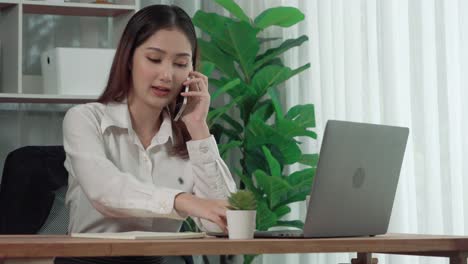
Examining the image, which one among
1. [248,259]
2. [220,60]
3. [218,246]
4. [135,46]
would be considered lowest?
[248,259]

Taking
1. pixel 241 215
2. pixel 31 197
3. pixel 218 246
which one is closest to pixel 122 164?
pixel 31 197

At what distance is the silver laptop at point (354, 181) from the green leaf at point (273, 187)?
1.59m

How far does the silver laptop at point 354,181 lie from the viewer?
1738 mm

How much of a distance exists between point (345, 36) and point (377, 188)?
5.90ft

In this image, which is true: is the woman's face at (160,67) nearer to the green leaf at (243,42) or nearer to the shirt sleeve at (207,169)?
the shirt sleeve at (207,169)

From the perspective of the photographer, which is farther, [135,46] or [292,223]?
[292,223]

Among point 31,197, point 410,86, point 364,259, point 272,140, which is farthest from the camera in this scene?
point 272,140

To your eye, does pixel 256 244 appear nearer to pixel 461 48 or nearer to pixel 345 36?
pixel 461 48

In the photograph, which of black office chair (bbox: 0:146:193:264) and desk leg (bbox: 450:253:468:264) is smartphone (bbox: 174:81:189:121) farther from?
desk leg (bbox: 450:253:468:264)

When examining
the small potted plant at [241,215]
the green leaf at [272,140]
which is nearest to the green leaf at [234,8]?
the green leaf at [272,140]

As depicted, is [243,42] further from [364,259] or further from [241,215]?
[241,215]

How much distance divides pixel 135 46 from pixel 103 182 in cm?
49

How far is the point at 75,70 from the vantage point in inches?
143

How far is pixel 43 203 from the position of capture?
2.56 m
